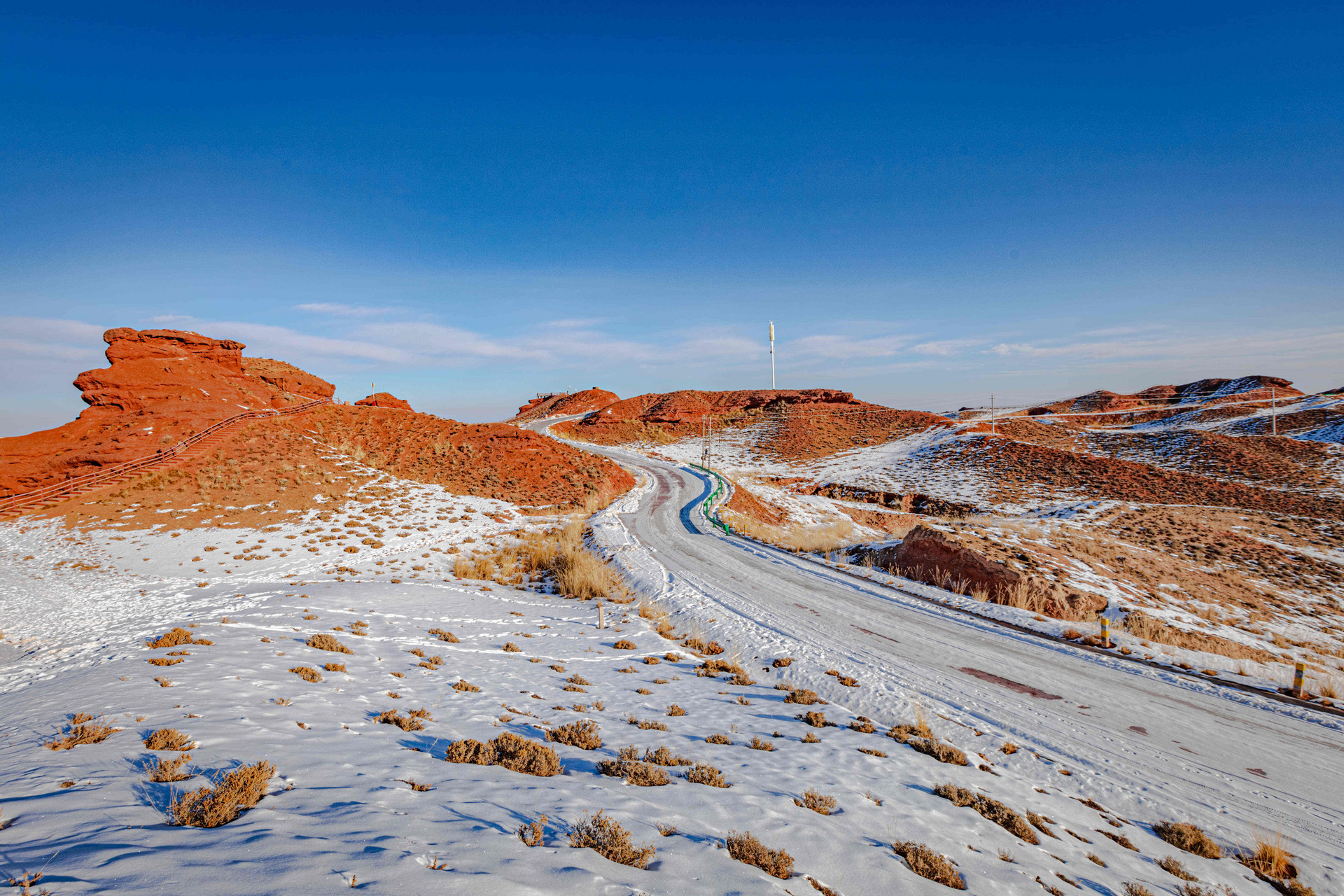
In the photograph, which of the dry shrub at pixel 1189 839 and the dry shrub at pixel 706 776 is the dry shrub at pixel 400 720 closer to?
the dry shrub at pixel 706 776

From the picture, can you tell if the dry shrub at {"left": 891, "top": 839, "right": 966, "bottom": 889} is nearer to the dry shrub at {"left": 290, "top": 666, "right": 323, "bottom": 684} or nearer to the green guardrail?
the dry shrub at {"left": 290, "top": 666, "right": 323, "bottom": 684}

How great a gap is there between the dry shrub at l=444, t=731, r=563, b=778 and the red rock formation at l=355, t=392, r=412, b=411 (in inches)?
1514

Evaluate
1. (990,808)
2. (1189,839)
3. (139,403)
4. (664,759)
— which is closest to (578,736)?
(664,759)

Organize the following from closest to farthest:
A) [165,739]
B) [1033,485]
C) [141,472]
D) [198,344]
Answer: [165,739], [141,472], [198,344], [1033,485]

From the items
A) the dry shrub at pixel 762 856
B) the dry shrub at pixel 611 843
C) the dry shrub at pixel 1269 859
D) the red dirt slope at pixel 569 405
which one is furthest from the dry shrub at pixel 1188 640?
the red dirt slope at pixel 569 405

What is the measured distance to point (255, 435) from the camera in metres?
26.6

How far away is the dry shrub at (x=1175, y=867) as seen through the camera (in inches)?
191

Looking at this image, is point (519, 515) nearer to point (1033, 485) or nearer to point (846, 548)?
point (846, 548)

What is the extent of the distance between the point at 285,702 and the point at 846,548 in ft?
60.9

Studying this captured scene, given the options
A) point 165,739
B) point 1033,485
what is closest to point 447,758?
point 165,739

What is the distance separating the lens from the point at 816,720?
25.2ft

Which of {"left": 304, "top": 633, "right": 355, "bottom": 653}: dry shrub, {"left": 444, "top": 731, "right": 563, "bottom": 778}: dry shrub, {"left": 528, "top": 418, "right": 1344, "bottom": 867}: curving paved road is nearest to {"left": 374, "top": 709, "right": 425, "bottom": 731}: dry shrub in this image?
{"left": 444, "top": 731, "right": 563, "bottom": 778}: dry shrub

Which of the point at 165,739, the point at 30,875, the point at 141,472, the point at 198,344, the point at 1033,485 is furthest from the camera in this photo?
the point at 1033,485

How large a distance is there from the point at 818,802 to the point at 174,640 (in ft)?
36.0
